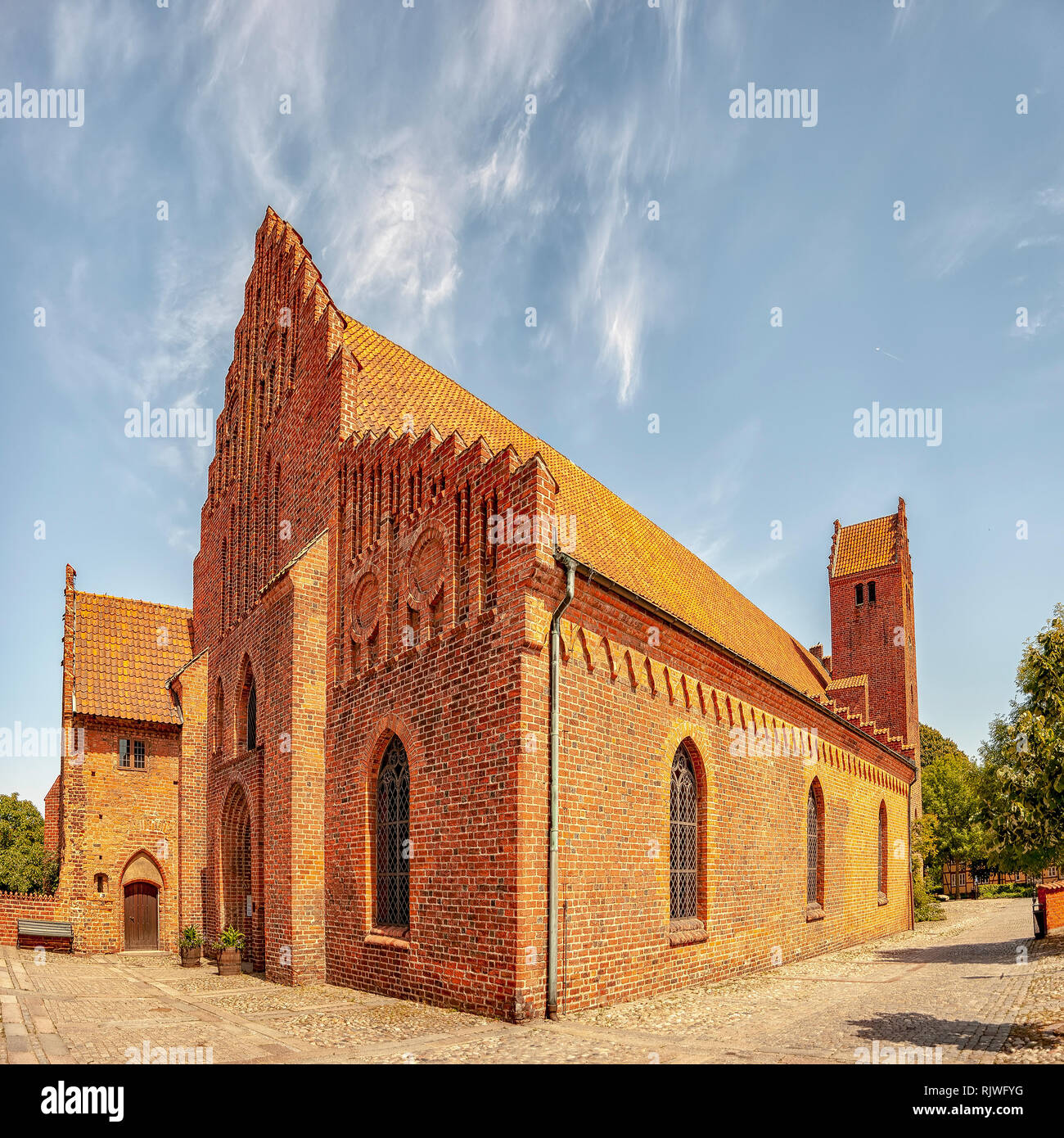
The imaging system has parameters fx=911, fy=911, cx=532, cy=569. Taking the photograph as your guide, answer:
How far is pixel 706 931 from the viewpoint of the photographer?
1347 centimetres

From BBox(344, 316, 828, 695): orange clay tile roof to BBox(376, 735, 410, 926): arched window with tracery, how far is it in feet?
12.9

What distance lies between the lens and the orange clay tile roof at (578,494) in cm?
1508

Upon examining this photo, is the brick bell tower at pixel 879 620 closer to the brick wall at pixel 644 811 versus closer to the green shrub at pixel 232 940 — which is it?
the brick wall at pixel 644 811

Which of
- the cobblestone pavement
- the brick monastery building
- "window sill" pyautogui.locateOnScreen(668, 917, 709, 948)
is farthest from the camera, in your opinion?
"window sill" pyautogui.locateOnScreen(668, 917, 709, 948)

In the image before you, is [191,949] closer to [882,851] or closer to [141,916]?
[141,916]

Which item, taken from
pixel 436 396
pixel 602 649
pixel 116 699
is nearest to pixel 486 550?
pixel 602 649

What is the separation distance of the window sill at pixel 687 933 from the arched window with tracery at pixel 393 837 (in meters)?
3.69

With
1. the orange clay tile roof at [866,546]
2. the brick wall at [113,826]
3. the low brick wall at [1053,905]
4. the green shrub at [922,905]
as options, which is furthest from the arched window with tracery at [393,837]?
the orange clay tile roof at [866,546]

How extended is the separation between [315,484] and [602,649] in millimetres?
6654

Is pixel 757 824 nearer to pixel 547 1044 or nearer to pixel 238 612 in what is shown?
pixel 547 1044

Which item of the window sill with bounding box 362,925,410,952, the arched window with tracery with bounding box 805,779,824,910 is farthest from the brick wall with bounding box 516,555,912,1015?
the window sill with bounding box 362,925,410,952

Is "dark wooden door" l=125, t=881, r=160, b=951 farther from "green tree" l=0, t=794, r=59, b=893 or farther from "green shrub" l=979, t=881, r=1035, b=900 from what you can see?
"green shrub" l=979, t=881, r=1035, b=900

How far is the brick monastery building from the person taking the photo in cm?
1048
